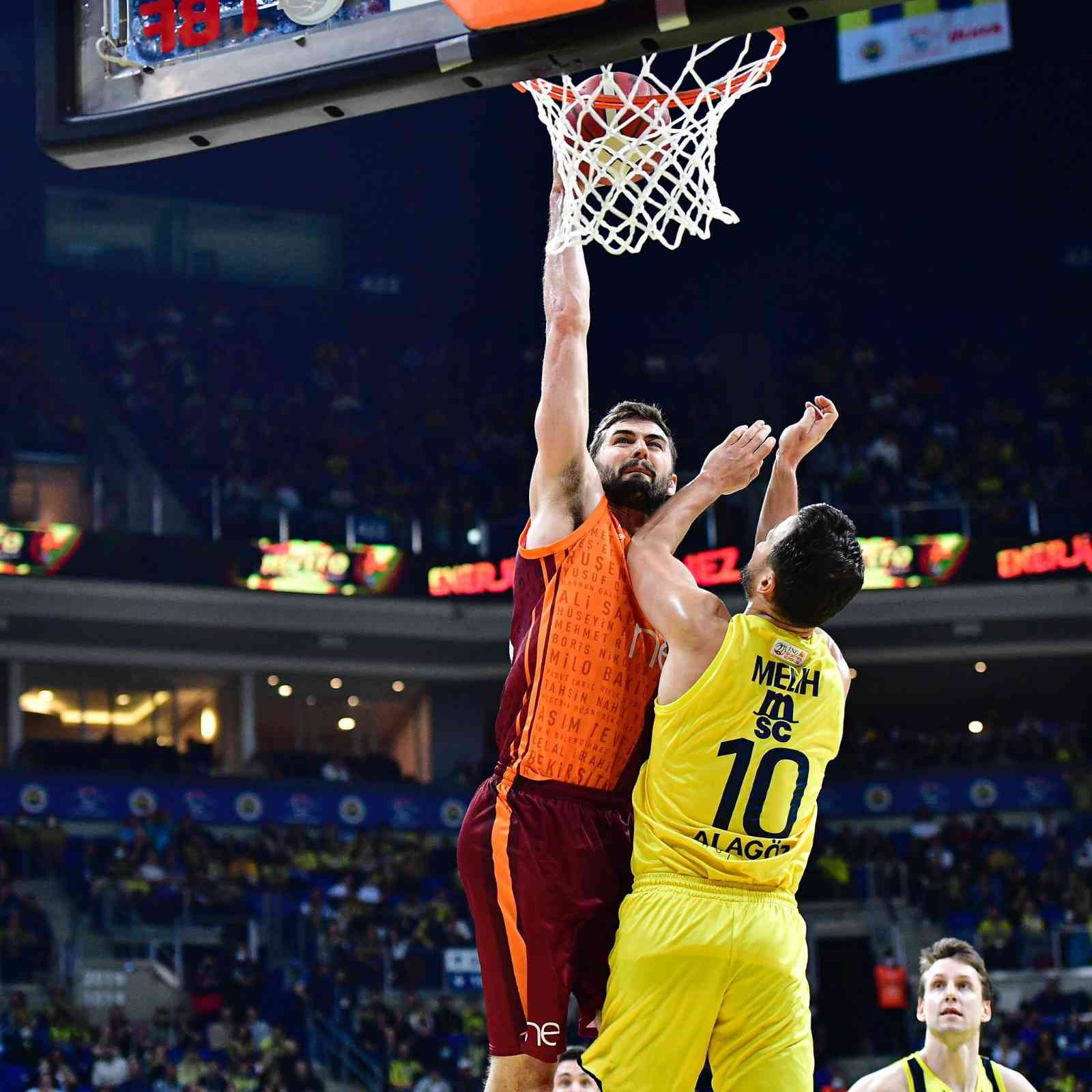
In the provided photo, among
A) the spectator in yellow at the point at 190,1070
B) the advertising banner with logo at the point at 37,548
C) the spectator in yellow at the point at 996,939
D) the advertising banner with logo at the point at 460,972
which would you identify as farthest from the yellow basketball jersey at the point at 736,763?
the advertising banner with logo at the point at 37,548

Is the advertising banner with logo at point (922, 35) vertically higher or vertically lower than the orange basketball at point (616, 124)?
higher

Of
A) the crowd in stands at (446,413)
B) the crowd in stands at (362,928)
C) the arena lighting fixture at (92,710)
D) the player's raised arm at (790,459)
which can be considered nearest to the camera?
the player's raised arm at (790,459)

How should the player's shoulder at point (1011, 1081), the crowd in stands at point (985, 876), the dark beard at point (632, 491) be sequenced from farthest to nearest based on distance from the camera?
the crowd in stands at point (985, 876) → the player's shoulder at point (1011, 1081) → the dark beard at point (632, 491)

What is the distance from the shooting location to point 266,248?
3203 cm

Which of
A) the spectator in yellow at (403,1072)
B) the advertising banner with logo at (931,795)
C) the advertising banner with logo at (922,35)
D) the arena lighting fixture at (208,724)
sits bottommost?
the spectator in yellow at (403,1072)

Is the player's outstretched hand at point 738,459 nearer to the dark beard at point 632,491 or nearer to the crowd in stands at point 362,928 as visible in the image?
the dark beard at point 632,491

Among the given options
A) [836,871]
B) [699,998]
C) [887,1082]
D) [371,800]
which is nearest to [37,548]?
[371,800]

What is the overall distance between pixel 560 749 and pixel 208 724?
2265 cm

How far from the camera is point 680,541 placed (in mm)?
4711

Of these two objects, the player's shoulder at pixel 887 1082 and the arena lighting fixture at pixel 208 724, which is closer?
the player's shoulder at pixel 887 1082

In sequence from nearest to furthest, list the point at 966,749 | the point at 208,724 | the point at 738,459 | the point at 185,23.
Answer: the point at 185,23 → the point at 738,459 → the point at 966,749 → the point at 208,724

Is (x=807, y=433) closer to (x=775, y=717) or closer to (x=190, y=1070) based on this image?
(x=775, y=717)

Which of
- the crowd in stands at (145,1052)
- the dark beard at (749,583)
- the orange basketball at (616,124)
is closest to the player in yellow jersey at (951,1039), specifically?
the dark beard at (749,583)

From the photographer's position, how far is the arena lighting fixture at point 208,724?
26469mm
